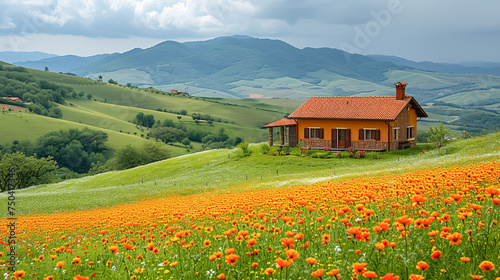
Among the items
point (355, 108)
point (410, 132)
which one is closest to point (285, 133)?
point (355, 108)

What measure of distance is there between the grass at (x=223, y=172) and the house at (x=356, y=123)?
3027 mm

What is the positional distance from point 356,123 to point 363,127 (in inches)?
39.1

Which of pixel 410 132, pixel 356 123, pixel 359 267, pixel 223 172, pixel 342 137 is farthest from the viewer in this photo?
pixel 410 132

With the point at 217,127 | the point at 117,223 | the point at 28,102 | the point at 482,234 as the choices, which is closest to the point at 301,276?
the point at 482,234

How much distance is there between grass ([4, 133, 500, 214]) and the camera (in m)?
32.0

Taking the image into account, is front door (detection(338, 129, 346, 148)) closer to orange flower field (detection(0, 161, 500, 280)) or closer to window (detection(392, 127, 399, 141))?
window (detection(392, 127, 399, 141))

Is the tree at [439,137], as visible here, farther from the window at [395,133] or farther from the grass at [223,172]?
the window at [395,133]

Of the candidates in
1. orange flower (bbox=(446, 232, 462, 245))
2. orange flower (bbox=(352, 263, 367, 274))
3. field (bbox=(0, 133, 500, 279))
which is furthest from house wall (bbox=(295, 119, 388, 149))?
orange flower (bbox=(352, 263, 367, 274))

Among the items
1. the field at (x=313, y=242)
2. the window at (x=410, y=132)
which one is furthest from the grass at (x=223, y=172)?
the field at (x=313, y=242)

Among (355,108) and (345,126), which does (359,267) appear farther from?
(355,108)

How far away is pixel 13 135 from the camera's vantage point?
5295 inches

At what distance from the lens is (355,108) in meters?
51.2

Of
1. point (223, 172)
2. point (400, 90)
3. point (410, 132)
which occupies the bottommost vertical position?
point (223, 172)

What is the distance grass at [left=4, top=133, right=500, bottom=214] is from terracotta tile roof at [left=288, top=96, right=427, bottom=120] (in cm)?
534
